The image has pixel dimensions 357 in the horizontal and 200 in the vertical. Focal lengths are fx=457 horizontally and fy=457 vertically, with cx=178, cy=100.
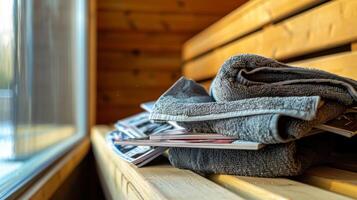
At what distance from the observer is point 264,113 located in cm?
58

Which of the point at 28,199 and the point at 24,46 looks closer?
the point at 28,199

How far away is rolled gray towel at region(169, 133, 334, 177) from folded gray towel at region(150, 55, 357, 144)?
4cm

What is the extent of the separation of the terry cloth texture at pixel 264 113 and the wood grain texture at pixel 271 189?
0.07ft

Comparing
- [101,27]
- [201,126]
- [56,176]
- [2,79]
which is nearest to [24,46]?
[2,79]

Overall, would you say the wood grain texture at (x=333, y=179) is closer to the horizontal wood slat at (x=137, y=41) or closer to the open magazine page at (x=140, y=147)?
the open magazine page at (x=140, y=147)

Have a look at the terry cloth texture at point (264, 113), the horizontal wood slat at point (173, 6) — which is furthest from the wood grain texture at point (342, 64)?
the horizontal wood slat at point (173, 6)

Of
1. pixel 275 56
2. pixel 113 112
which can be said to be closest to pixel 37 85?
pixel 275 56

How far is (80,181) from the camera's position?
5.36 feet

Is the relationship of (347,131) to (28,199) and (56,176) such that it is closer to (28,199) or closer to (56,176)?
(28,199)

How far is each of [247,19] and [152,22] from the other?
1.18 m

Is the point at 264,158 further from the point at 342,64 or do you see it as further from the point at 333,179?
the point at 342,64

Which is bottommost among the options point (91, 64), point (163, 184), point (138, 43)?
point (163, 184)

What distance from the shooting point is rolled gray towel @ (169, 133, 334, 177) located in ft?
2.05

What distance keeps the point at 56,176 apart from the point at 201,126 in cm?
59
